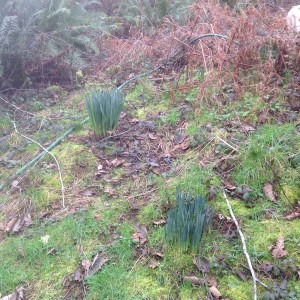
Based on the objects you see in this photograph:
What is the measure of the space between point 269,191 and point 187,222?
84 cm

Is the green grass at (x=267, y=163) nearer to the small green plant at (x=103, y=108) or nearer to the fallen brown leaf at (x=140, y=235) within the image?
the fallen brown leaf at (x=140, y=235)

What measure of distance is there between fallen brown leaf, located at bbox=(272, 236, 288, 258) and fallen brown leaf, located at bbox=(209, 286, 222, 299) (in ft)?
1.41

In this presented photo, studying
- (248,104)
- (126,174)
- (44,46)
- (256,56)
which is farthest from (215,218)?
(44,46)

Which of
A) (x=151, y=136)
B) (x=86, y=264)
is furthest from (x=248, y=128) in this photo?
(x=86, y=264)

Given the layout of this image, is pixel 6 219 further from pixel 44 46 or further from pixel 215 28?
pixel 215 28

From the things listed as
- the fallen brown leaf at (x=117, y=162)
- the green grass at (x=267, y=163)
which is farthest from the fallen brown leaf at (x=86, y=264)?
the green grass at (x=267, y=163)

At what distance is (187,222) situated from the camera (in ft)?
7.23

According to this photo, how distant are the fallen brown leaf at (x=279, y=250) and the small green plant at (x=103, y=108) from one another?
1.96 metres

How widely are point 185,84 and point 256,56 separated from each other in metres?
0.86

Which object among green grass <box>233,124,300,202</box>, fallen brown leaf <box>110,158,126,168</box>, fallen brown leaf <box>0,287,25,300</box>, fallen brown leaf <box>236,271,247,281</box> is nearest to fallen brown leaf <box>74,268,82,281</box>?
fallen brown leaf <box>0,287,25,300</box>

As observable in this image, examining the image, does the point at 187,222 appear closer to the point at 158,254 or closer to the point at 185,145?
the point at 158,254

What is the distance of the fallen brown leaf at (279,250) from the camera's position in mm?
2279

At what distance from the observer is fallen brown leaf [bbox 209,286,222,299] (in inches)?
84.7

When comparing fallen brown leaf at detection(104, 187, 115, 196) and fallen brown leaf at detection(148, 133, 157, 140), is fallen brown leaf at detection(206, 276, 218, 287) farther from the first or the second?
fallen brown leaf at detection(148, 133, 157, 140)
